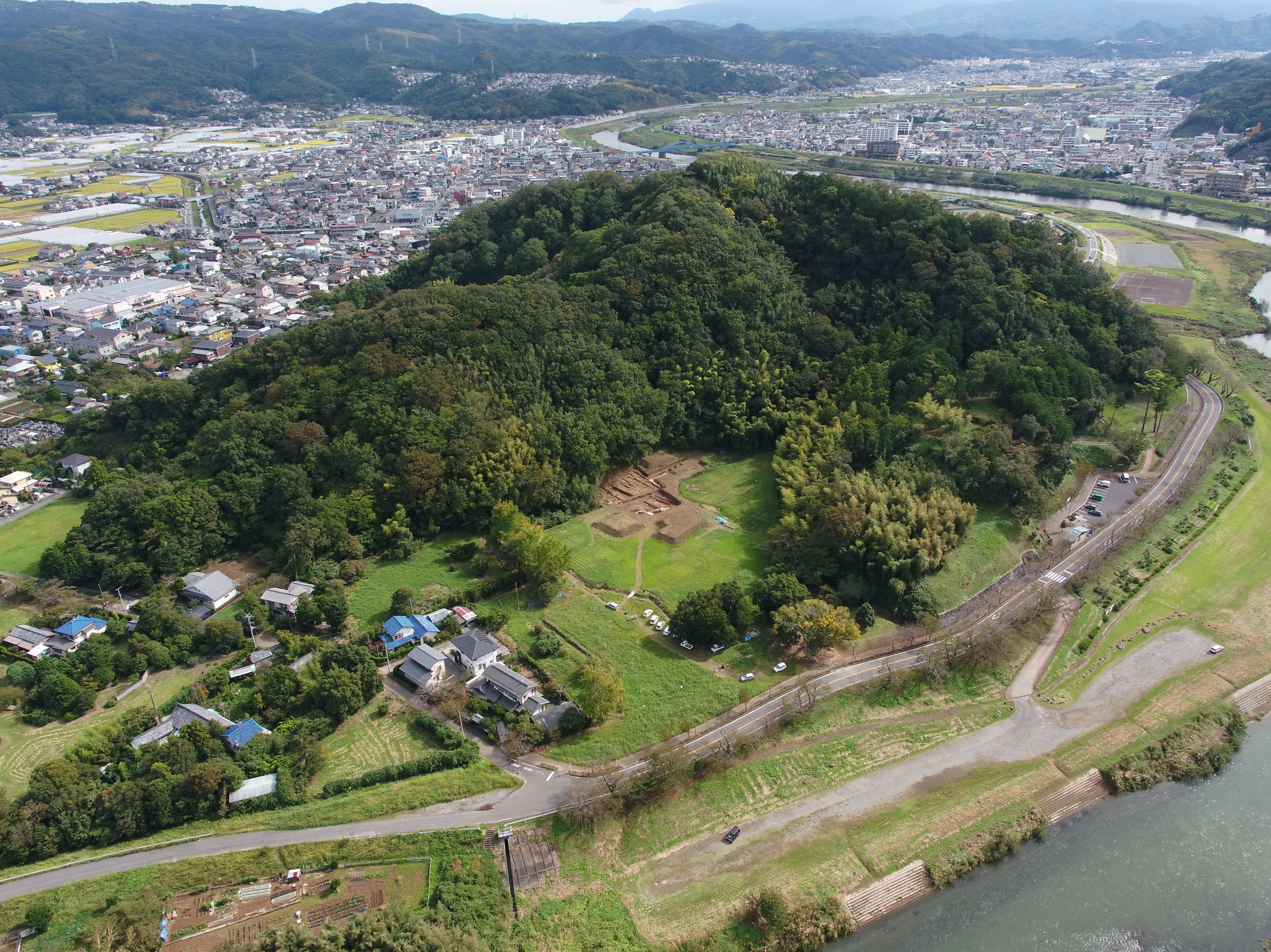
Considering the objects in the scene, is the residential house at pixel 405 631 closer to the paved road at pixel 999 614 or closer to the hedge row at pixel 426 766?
the hedge row at pixel 426 766

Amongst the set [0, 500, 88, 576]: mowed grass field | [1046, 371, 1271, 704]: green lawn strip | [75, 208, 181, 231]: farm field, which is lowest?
[75, 208, 181, 231]: farm field

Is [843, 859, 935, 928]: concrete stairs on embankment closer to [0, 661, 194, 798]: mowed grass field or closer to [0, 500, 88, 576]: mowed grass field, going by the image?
[0, 661, 194, 798]: mowed grass field

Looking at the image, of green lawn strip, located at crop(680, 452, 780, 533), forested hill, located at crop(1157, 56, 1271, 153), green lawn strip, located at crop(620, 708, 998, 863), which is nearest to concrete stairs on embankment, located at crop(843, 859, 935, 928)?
green lawn strip, located at crop(620, 708, 998, 863)

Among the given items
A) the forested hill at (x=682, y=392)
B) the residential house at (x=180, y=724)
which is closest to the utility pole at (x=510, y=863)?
the residential house at (x=180, y=724)

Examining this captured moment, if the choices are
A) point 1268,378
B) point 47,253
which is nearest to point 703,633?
point 1268,378

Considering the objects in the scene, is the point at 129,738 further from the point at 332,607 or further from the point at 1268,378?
the point at 1268,378

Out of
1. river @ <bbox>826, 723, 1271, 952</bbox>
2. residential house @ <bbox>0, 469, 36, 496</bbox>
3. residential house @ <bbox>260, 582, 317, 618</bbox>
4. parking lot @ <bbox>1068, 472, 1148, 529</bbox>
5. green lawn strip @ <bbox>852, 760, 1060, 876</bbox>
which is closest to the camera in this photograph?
river @ <bbox>826, 723, 1271, 952</bbox>
